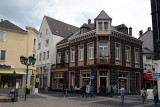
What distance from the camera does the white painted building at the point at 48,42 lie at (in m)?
33.8

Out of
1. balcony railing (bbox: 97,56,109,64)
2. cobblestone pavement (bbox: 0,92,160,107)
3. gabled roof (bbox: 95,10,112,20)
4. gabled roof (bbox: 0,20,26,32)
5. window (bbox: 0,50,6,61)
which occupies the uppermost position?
gabled roof (bbox: 95,10,112,20)

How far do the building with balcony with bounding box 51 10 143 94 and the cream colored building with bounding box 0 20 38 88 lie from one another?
7026 millimetres

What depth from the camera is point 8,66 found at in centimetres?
2445

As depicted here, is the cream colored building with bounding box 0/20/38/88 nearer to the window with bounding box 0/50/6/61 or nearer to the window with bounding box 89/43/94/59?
the window with bounding box 0/50/6/61

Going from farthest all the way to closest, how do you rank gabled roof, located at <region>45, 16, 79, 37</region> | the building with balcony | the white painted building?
gabled roof, located at <region>45, 16, 79, 37</region>
the white painted building
the building with balcony

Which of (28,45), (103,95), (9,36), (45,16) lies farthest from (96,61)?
(45,16)

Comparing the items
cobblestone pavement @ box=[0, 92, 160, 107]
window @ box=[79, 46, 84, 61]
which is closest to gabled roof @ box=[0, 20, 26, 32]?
window @ box=[79, 46, 84, 61]

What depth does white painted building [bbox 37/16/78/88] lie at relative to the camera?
33812 mm

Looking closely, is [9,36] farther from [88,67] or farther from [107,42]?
[107,42]

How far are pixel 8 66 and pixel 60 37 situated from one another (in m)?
13.7

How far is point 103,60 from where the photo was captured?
2352cm

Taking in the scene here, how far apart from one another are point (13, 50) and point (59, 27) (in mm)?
14473

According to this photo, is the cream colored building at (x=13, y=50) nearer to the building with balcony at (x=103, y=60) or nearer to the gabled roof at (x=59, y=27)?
the building with balcony at (x=103, y=60)

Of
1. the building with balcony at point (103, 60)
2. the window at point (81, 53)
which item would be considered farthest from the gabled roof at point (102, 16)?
the window at point (81, 53)
